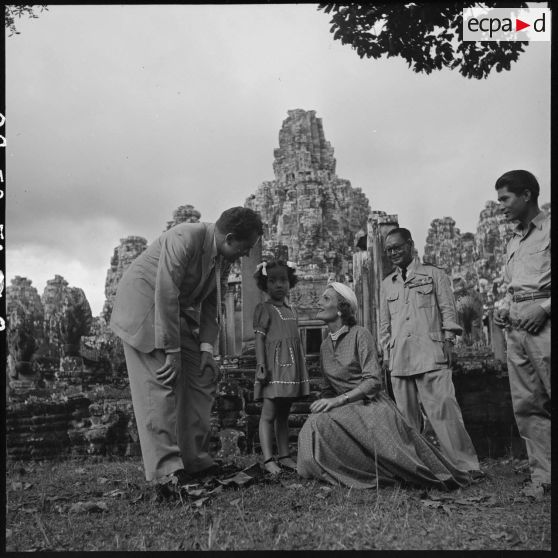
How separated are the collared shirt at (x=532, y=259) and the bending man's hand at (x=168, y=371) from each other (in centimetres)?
212

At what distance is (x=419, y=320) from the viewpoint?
4840 mm

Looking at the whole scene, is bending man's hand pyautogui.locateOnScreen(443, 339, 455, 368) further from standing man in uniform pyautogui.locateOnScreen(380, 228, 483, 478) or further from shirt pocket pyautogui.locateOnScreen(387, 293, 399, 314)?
shirt pocket pyautogui.locateOnScreen(387, 293, 399, 314)

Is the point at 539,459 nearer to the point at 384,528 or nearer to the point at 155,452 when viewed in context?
the point at 384,528

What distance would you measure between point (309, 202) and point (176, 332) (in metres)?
39.1

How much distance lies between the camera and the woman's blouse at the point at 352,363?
163 inches

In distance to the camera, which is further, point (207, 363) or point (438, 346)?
point (438, 346)

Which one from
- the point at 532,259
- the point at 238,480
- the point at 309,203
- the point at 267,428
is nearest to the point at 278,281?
the point at 267,428

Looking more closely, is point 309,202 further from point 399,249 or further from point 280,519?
point 280,519

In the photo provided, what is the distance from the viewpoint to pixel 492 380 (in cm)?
602

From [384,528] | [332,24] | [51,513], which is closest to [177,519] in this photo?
[51,513]

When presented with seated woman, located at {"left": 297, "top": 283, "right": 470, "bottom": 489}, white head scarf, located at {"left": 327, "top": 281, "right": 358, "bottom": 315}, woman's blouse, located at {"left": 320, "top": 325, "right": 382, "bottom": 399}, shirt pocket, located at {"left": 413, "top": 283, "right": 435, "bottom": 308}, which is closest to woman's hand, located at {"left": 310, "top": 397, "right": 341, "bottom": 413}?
seated woman, located at {"left": 297, "top": 283, "right": 470, "bottom": 489}

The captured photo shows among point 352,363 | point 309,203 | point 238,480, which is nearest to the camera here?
point 238,480

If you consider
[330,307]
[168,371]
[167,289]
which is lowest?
[168,371]

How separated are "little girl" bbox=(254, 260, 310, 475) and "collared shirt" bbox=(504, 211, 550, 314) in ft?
5.26
